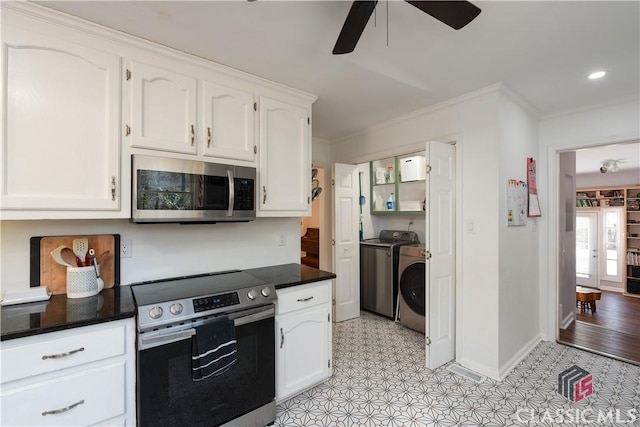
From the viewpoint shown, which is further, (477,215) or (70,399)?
(477,215)

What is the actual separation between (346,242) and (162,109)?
258cm

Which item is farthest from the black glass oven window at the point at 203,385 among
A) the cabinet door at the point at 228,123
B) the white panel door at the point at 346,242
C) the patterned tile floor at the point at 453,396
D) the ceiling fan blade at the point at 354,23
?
the white panel door at the point at 346,242

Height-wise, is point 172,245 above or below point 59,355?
above

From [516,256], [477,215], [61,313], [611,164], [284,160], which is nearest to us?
[61,313]

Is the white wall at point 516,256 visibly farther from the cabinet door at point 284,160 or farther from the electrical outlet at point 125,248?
the electrical outlet at point 125,248

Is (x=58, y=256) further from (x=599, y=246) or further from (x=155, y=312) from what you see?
(x=599, y=246)

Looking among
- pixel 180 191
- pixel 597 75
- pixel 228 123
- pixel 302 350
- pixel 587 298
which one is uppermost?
pixel 597 75

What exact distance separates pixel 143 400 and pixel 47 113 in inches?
61.1

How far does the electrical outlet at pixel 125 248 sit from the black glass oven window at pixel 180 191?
0.42m

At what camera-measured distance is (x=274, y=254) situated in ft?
8.78

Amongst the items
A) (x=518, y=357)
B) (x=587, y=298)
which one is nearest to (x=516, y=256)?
(x=518, y=357)

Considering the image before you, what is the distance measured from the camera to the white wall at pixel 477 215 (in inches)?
94.4

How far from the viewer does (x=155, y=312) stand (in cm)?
148

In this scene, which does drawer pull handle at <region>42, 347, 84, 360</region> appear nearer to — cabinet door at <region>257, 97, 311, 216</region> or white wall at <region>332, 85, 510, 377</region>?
cabinet door at <region>257, 97, 311, 216</region>
